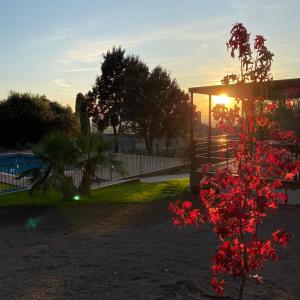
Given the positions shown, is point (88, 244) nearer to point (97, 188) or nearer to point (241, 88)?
point (241, 88)

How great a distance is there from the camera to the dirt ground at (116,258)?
6141 millimetres

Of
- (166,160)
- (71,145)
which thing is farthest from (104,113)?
(71,145)

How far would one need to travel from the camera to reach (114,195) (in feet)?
47.7

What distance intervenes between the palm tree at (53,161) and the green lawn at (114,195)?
1.67 ft

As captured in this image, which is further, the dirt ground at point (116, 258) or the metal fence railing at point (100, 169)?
the metal fence railing at point (100, 169)

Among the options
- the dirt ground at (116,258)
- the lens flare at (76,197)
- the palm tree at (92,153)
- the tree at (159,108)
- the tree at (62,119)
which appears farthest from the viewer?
the tree at (62,119)

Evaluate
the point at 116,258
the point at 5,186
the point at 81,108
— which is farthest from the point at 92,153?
the point at 81,108

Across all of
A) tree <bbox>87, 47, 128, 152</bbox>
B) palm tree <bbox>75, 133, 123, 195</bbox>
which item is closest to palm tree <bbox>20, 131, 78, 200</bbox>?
palm tree <bbox>75, 133, 123, 195</bbox>

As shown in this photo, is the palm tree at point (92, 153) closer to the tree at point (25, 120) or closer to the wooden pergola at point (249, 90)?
the wooden pergola at point (249, 90)

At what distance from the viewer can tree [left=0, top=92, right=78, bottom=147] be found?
36562 mm

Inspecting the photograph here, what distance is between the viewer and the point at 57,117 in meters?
38.2

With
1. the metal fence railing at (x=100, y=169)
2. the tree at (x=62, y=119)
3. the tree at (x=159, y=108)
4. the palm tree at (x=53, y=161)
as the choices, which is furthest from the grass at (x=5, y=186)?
the tree at (x=62, y=119)

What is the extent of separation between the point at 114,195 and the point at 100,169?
193 inches

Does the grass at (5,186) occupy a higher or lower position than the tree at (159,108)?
lower
